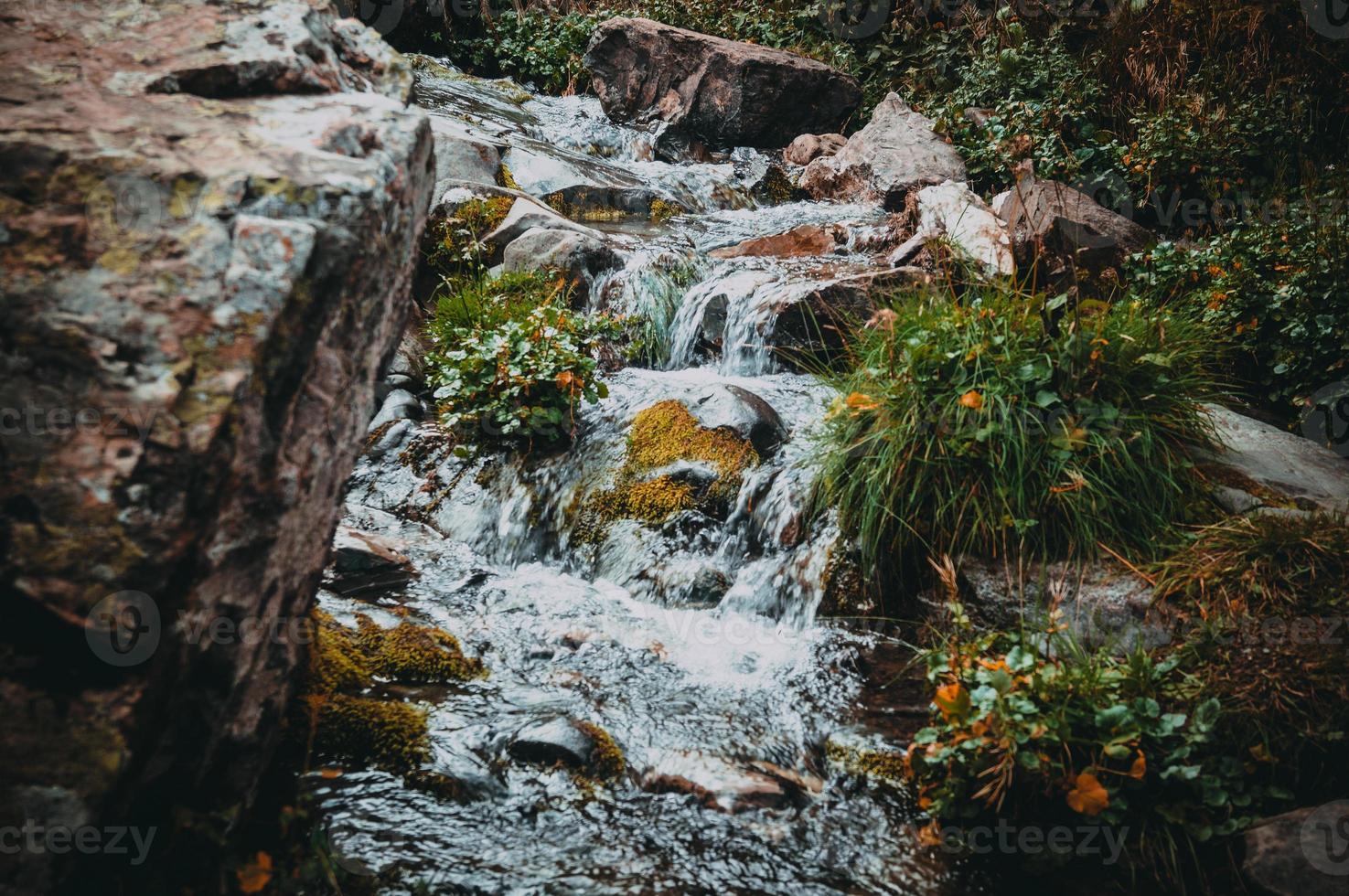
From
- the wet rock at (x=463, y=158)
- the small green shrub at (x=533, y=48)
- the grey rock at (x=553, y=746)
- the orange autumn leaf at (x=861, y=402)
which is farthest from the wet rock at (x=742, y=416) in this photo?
the small green shrub at (x=533, y=48)

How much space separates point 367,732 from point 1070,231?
19.1ft

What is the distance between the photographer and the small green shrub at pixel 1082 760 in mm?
2750

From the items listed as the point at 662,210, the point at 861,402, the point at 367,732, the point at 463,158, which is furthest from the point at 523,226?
the point at 367,732

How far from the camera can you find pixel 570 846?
9.05ft

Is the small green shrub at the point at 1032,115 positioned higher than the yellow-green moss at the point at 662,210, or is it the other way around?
the small green shrub at the point at 1032,115

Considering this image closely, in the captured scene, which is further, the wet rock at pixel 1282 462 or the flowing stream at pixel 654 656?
the wet rock at pixel 1282 462

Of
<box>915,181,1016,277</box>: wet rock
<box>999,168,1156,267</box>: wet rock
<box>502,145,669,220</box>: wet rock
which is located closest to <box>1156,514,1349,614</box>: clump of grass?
<box>915,181,1016,277</box>: wet rock

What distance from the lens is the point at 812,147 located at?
11352mm

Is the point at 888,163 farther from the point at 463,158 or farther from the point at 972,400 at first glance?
the point at 972,400

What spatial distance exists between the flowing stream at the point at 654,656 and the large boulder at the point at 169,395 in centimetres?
87

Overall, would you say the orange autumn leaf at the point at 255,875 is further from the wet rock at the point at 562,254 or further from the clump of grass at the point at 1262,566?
the wet rock at the point at 562,254

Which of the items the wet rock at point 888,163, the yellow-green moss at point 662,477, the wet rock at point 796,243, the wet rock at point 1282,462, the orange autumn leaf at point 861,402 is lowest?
the yellow-green moss at point 662,477

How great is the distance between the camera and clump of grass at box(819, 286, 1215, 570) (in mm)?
3898

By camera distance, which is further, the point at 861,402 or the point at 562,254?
the point at 562,254
